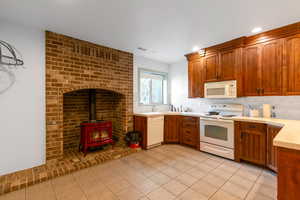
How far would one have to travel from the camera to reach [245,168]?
2494 mm

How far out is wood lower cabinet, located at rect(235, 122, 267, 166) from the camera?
7.96ft

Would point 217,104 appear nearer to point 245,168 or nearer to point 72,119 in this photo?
point 245,168

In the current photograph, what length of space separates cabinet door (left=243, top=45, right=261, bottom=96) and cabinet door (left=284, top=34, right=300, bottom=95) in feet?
1.25

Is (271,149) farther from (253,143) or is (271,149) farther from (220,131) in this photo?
(220,131)

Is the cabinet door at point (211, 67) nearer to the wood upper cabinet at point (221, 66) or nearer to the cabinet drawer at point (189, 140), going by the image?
the wood upper cabinet at point (221, 66)

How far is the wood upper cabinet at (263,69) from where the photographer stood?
2512 millimetres

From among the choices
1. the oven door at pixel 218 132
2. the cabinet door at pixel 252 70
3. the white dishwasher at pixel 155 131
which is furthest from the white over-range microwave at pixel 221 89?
the white dishwasher at pixel 155 131

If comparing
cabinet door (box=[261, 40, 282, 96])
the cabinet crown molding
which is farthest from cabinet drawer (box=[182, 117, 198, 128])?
the cabinet crown molding

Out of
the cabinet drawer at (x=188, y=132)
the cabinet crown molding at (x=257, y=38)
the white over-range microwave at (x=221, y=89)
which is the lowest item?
the cabinet drawer at (x=188, y=132)

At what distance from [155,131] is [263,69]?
266 centimetres

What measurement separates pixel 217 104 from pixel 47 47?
12.8ft

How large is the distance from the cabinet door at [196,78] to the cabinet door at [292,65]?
1.55 meters

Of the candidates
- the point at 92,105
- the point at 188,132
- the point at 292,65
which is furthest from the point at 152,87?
the point at 292,65

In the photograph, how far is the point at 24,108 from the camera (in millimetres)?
2285
